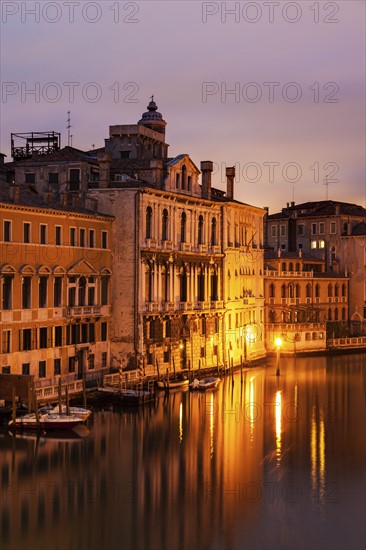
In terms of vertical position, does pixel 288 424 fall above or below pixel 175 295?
below

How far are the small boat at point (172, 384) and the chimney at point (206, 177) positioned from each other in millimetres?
8386

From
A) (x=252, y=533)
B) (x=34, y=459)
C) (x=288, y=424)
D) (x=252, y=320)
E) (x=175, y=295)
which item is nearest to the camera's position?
(x=252, y=533)

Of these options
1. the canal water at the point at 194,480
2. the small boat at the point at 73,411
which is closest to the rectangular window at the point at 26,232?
the small boat at the point at 73,411

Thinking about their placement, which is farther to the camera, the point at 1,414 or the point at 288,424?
the point at 288,424

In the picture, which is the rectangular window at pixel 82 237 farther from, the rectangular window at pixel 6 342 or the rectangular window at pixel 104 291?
the rectangular window at pixel 6 342

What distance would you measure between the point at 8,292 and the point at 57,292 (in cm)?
259

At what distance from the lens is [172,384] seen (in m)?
33.1

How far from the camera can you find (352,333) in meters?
51.8

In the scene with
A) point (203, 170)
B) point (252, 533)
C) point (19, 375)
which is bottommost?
point (252, 533)

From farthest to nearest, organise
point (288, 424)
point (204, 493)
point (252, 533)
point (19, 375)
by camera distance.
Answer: point (288, 424), point (19, 375), point (204, 493), point (252, 533)

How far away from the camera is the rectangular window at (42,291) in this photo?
29.1 metres

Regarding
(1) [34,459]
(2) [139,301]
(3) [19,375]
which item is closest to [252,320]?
(2) [139,301]

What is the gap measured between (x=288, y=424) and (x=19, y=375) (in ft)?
24.9

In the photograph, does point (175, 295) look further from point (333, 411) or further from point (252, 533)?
point (252, 533)
